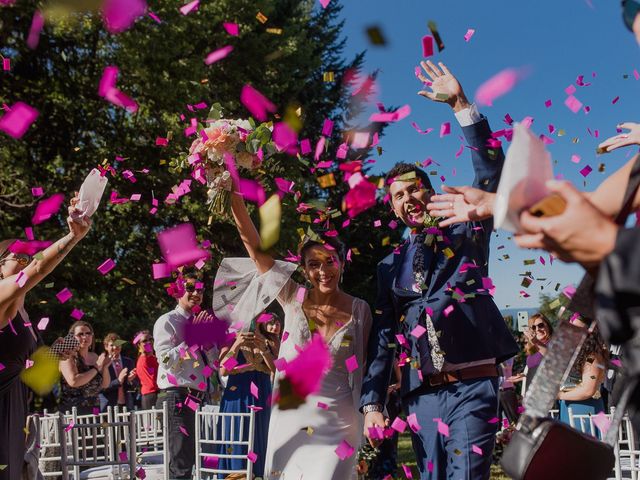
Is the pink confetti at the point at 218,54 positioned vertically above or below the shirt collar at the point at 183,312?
above

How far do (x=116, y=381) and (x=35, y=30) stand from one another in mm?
9077

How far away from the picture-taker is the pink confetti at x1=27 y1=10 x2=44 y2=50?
14.7m

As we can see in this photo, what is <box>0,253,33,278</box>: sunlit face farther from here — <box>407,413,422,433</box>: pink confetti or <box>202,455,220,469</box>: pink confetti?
<box>202,455,220,469</box>: pink confetti

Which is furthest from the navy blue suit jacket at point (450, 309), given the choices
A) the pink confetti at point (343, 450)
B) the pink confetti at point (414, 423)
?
the pink confetti at point (343, 450)

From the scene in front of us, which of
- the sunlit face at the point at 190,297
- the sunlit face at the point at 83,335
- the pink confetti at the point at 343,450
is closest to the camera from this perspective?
the pink confetti at the point at 343,450

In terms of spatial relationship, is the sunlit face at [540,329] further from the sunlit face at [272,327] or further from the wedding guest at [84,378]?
the wedding guest at [84,378]

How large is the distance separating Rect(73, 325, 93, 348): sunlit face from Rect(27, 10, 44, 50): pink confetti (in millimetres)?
9026

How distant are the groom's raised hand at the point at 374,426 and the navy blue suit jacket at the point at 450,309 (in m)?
0.08

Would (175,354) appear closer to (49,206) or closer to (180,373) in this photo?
(180,373)

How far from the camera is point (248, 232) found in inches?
161

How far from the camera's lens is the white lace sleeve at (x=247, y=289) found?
420 cm

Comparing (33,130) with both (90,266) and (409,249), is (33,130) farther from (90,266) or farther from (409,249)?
(409,249)

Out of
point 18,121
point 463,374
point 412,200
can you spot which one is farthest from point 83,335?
point 463,374

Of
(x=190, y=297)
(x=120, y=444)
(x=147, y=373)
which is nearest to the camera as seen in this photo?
(x=120, y=444)
